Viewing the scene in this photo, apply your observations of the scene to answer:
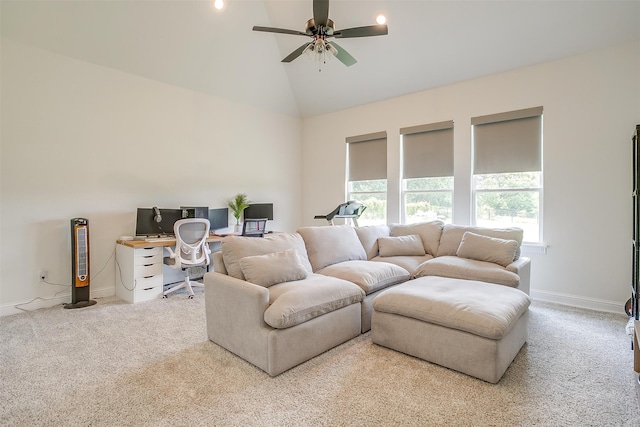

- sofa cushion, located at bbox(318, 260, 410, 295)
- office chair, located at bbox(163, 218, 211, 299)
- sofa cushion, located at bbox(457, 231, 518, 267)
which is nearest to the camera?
sofa cushion, located at bbox(318, 260, 410, 295)

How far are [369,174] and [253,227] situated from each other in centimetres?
229

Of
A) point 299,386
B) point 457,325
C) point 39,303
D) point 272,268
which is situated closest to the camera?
point 299,386

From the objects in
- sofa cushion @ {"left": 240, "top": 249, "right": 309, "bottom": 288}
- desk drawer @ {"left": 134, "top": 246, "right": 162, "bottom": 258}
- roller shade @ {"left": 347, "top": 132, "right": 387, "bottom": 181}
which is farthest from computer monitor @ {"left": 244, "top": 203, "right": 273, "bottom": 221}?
sofa cushion @ {"left": 240, "top": 249, "right": 309, "bottom": 288}

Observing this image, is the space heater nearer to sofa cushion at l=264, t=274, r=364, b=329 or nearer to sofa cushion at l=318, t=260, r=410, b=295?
sofa cushion at l=264, t=274, r=364, b=329

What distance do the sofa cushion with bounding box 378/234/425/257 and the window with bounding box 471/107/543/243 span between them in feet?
3.90

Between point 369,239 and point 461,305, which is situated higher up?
point 369,239

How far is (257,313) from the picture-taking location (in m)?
2.27

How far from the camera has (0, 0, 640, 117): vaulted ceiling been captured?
359 centimetres

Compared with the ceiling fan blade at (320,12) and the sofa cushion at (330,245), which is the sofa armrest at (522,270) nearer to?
the sofa cushion at (330,245)

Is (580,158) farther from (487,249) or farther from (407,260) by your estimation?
(407,260)

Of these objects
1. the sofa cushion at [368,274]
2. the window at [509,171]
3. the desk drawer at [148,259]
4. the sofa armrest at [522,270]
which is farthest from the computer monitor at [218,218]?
the sofa armrest at [522,270]

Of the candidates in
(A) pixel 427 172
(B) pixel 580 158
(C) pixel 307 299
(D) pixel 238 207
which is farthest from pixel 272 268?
(B) pixel 580 158

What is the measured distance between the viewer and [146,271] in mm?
4148

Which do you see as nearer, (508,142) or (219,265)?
(219,265)
